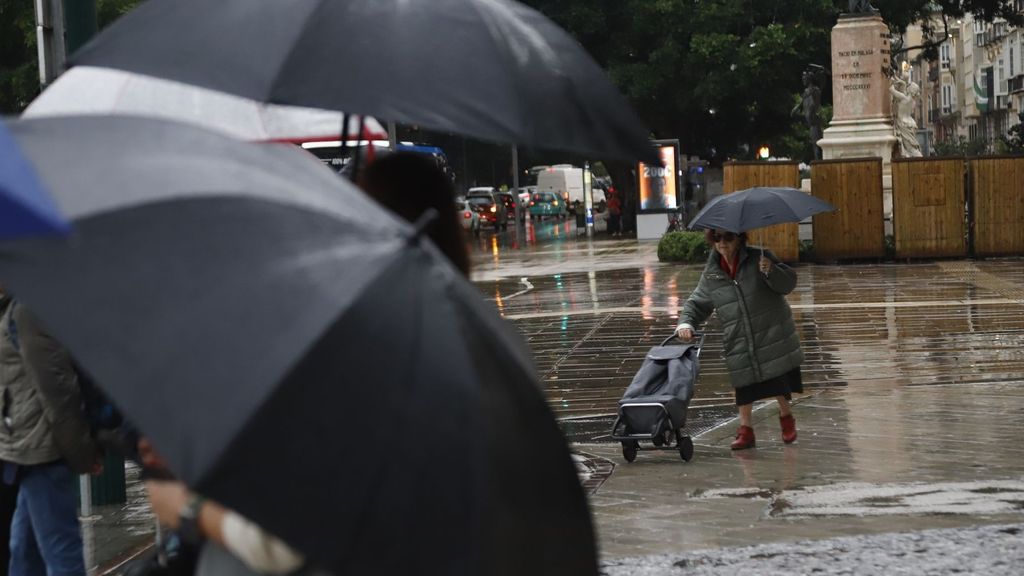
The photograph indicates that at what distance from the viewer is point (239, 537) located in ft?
8.94

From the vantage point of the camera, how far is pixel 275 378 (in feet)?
7.96

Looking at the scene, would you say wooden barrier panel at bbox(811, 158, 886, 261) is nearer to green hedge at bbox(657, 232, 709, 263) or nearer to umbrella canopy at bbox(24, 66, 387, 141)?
green hedge at bbox(657, 232, 709, 263)

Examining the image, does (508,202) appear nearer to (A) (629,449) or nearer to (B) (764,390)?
(B) (764,390)

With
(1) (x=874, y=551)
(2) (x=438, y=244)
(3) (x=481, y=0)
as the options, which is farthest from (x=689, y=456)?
(2) (x=438, y=244)

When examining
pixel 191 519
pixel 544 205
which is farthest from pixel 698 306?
pixel 544 205

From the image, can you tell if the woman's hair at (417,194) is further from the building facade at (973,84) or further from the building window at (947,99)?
the building window at (947,99)

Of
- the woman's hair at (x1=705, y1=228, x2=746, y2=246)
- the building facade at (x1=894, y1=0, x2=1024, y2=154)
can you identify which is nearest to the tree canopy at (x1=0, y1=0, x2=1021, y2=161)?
the building facade at (x1=894, y1=0, x2=1024, y2=154)

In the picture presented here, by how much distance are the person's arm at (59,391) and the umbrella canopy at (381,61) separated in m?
1.78

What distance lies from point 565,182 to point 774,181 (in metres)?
56.7

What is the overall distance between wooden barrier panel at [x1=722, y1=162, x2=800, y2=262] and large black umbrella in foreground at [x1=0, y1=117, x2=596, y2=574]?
79.7 ft

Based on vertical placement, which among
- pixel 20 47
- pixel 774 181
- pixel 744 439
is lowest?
pixel 744 439

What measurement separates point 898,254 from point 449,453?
25.9m

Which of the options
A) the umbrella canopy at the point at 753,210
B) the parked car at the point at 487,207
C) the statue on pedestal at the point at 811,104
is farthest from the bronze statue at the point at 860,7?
the parked car at the point at 487,207

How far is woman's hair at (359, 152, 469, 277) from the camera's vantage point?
11.0 feet
